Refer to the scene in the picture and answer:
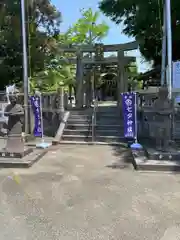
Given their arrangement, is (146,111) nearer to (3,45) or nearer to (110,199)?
(110,199)

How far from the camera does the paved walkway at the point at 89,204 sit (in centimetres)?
372

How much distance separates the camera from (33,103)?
11.0m

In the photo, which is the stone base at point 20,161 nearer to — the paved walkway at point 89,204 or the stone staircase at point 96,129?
the paved walkway at point 89,204

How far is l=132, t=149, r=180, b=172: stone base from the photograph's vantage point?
677 centimetres

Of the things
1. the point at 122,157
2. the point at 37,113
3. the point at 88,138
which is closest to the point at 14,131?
the point at 37,113

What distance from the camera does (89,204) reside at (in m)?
4.65

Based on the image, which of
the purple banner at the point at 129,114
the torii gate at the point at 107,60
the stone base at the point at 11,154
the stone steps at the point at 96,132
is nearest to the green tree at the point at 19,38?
the torii gate at the point at 107,60

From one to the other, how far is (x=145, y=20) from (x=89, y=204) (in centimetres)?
1099

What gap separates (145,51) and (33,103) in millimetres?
8304

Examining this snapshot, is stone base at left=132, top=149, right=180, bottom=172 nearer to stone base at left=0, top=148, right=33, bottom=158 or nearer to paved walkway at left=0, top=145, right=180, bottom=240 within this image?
paved walkway at left=0, top=145, right=180, bottom=240

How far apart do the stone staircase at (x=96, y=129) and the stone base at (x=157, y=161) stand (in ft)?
10.2

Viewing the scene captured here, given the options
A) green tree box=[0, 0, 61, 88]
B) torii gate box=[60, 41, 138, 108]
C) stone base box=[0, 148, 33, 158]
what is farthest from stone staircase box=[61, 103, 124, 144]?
green tree box=[0, 0, 61, 88]

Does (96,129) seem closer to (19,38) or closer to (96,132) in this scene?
(96,132)

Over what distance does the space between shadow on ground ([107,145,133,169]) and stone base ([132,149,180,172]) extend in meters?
0.27
